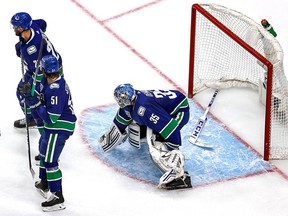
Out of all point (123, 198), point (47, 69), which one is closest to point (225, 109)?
point (123, 198)

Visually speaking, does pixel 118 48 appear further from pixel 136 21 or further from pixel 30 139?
pixel 30 139

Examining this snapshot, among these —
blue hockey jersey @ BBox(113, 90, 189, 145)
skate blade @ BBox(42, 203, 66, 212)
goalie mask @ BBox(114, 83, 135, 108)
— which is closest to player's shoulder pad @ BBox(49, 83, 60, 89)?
goalie mask @ BBox(114, 83, 135, 108)

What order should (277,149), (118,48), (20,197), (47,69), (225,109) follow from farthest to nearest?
1. (118,48)
2. (225,109)
3. (277,149)
4. (20,197)
5. (47,69)

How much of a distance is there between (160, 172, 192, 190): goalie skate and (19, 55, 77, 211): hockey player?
76 centimetres

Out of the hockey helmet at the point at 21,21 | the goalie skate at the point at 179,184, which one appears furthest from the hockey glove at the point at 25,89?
the goalie skate at the point at 179,184

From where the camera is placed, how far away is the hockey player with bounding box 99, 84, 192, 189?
7.60 meters

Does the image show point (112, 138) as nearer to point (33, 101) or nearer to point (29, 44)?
point (33, 101)

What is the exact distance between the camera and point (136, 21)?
9.67 m

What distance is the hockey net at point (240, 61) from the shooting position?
791 centimetres

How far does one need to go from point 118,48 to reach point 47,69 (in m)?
2.32

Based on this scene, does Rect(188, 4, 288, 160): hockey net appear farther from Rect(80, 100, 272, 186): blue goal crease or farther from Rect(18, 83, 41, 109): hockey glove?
Rect(18, 83, 41, 109): hockey glove

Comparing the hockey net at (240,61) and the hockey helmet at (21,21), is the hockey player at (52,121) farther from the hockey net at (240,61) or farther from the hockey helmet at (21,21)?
the hockey net at (240,61)

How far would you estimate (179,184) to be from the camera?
7613mm

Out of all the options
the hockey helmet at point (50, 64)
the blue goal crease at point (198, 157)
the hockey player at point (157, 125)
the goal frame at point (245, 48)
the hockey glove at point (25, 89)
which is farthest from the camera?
the blue goal crease at point (198, 157)
